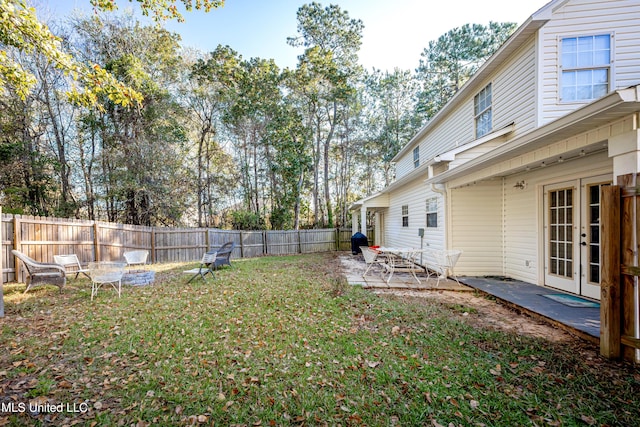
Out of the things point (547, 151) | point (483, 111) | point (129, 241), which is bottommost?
point (129, 241)

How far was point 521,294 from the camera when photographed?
17.2 ft

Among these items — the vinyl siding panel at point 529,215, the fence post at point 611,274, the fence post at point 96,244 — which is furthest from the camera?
the fence post at point 96,244

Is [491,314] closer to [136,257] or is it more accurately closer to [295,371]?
[295,371]

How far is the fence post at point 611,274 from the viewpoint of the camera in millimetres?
2908

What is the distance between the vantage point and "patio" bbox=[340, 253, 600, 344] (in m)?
3.73

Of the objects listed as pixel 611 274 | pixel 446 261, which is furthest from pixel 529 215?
pixel 611 274

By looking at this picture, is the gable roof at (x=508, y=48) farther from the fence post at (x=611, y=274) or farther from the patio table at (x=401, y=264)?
the patio table at (x=401, y=264)

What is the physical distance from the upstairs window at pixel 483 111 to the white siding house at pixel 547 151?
0.15 ft

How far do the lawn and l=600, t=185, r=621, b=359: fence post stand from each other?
26cm

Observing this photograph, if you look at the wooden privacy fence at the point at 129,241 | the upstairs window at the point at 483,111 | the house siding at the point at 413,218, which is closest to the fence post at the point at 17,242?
the wooden privacy fence at the point at 129,241

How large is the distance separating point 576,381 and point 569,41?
22.9 feet

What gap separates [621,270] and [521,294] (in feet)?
8.69

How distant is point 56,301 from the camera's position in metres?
5.46

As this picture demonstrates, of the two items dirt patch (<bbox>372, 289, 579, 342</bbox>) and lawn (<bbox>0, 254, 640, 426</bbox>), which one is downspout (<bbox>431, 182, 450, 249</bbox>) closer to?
dirt patch (<bbox>372, 289, 579, 342</bbox>)
